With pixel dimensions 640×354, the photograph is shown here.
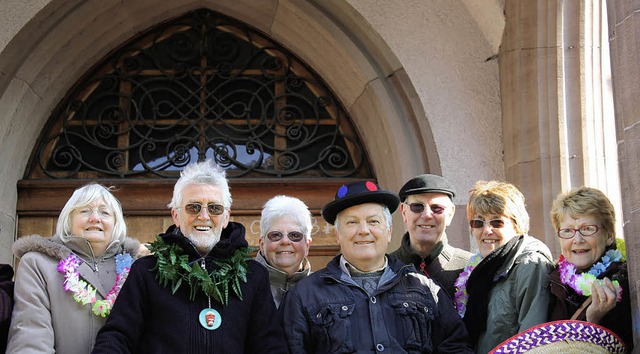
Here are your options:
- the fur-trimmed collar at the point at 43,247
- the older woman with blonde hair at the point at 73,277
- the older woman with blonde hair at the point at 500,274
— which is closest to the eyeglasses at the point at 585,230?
the older woman with blonde hair at the point at 500,274

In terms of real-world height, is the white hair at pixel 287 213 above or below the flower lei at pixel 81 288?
above

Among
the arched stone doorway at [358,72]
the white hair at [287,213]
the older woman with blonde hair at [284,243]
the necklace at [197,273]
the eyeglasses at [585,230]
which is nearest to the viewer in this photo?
the necklace at [197,273]

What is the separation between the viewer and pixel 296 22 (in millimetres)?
6762

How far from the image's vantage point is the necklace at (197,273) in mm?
4008

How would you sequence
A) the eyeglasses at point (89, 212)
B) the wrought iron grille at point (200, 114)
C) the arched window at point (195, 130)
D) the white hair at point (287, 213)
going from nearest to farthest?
the eyeglasses at point (89, 212), the white hair at point (287, 213), the arched window at point (195, 130), the wrought iron grille at point (200, 114)

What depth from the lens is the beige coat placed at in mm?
3984

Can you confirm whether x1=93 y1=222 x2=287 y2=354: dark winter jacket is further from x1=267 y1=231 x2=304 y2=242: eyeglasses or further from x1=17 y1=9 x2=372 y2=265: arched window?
x1=17 y1=9 x2=372 y2=265: arched window

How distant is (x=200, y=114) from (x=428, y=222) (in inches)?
102

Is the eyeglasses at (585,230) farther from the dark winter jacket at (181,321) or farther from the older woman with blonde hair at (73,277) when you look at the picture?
the older woman with blonde hair at (73,277)

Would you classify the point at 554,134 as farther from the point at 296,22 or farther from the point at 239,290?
the point at 239,290

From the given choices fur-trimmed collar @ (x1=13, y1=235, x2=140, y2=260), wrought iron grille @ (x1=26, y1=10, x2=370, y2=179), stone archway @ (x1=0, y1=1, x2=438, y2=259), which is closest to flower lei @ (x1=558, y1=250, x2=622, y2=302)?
fur-trimmed collar @ (x1=13, y1=235, x2=140, y2=260)

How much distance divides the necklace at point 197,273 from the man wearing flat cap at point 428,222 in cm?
98

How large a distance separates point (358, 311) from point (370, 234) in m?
0.32

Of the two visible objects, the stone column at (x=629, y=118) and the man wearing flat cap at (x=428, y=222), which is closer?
the stone column at (x=629, y=118)
